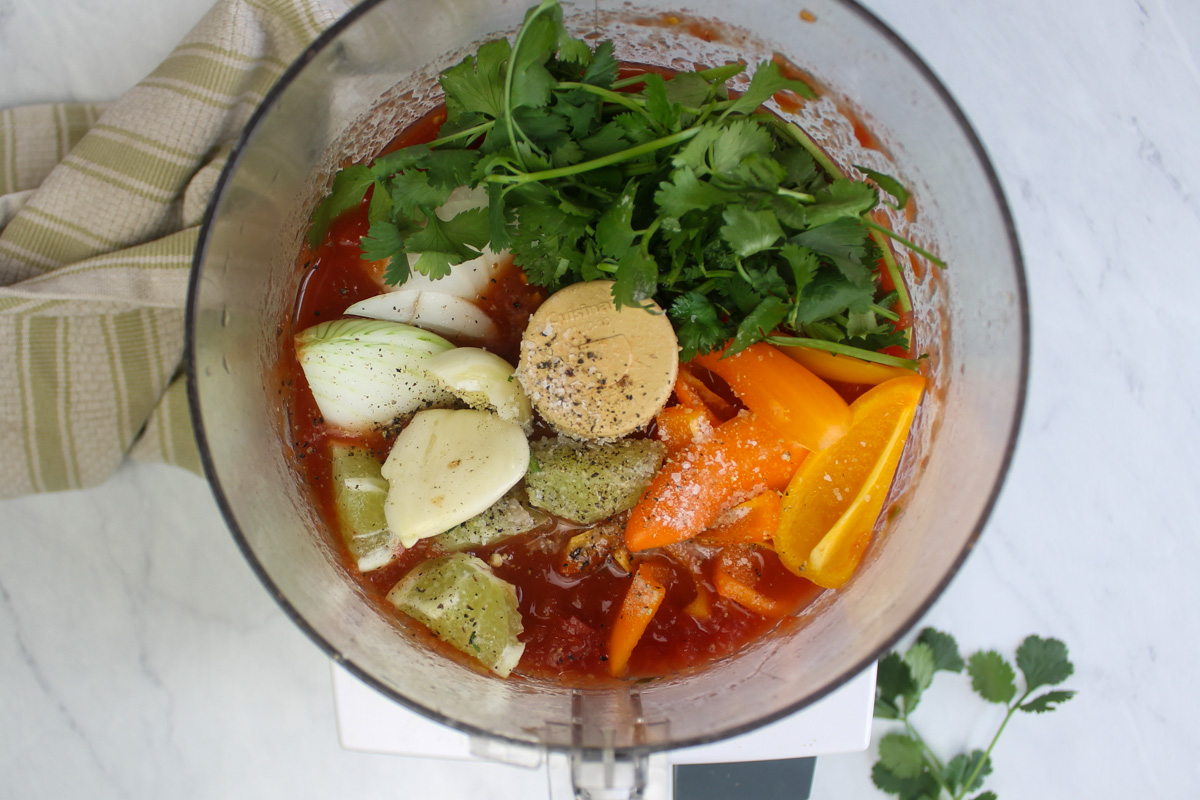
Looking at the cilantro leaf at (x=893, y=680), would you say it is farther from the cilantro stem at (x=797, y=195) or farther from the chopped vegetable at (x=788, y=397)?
the cilantro stem at (x=797, y=195)

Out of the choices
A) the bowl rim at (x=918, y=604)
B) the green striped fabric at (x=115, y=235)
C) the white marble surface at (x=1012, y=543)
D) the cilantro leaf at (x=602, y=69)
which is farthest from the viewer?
the white marble surface at (x=1012, y=543)

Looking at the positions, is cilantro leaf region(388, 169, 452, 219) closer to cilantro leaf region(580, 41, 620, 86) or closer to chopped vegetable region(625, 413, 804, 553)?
cilantro leaf region(580, 41, 620, 86)

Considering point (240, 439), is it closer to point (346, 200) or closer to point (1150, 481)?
point (346, 200)

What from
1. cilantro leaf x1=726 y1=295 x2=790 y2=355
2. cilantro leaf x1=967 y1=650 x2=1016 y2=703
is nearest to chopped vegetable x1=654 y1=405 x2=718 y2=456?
cilantro leaf x1=726 y1=295 x2=790 y2=355

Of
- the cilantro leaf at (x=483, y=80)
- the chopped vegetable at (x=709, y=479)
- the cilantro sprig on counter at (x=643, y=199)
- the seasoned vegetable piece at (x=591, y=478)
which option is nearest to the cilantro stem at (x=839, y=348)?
the cilantro sprig on counter at (x=643, y=199)

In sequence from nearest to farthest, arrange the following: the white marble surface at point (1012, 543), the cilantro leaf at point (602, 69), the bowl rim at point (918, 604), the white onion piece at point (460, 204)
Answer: the bowl rim at point (918, 604), the cilantro leaf at point (602, 69), the white onion piece at point (460, 204), the white marble surface at point (1012, 543)

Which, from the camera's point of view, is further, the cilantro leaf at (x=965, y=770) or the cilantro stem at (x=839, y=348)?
the cilantro leaf at (x=965, y=770)

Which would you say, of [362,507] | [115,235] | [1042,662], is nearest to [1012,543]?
[1042,662]

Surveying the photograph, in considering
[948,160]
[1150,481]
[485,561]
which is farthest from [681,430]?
[1150,481]
